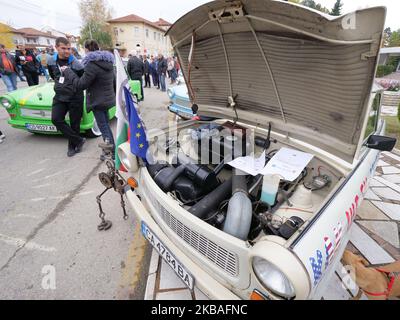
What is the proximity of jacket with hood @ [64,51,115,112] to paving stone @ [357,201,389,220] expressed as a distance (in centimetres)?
422

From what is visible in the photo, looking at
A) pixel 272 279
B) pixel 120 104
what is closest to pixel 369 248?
pixel 272 279

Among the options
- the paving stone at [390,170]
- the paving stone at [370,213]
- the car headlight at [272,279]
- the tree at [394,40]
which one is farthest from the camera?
the tree at [394,40]

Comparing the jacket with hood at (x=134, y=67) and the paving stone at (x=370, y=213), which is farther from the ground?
the jacket with hood at (x=134, y=67)

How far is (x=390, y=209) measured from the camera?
9.38ft

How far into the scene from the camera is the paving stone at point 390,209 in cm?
274

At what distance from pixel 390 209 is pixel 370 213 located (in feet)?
1.15

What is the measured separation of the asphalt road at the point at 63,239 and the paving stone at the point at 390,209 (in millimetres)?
3077

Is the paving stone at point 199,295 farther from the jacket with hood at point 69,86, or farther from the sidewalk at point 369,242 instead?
the jacket with hood at point 69,86

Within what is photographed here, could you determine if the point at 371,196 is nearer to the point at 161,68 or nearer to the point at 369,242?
the point at 369,242

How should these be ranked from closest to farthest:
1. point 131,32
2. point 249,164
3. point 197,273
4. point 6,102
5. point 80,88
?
1. point 197,273
2. point 249,164
3. point 80,88
4. point 6,102
5. point 131,32

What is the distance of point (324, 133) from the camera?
1742mm

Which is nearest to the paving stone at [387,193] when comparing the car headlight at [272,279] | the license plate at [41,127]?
the car headlight at [272,279]

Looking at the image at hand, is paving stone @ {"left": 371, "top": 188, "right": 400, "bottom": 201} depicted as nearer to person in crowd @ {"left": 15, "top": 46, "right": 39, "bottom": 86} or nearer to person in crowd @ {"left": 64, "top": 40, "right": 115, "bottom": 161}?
person in crowd @ {"left": 64, "top": 40, "right": 115, "bottom": 161}

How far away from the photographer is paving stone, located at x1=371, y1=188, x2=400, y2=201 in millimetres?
3120
